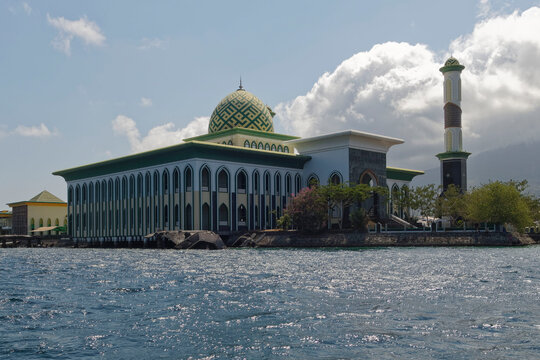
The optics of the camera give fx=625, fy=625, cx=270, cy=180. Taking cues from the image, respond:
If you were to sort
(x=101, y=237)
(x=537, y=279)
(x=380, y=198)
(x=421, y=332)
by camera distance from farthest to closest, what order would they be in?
(x=101, y=237), (x=380, y=198), (x=537, y=279), (x=421, y=332)

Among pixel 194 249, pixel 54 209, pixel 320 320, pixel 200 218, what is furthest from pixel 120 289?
pixel 54 209

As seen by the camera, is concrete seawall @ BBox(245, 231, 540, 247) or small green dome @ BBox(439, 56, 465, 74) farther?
small green dome @ BBox(439, 56, 465, 74)

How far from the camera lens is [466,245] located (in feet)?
159

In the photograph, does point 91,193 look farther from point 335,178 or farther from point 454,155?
point 454,155

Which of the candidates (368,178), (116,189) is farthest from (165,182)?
(368,178)

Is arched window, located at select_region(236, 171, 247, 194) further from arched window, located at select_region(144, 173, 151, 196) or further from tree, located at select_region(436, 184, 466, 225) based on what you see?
tree, located at select_region(436, 184, 466, 225)

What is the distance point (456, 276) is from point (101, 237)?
190 ft

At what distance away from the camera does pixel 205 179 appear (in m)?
60.5

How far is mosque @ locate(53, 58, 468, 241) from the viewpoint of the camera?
197 feet

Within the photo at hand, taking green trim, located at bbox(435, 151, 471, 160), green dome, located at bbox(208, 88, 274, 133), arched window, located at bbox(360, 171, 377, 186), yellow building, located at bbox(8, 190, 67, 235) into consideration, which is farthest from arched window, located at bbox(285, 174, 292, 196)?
yellow building, located at bbox(8, 190, 67, 235)

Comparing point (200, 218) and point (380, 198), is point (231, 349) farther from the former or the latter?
point (380, 198)

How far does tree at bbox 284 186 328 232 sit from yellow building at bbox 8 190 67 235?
5892cm

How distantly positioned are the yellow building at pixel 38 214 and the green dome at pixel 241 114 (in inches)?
1651

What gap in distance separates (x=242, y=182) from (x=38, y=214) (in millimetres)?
53360
